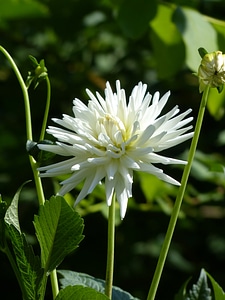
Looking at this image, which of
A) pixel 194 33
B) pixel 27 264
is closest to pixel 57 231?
pixel 27 264

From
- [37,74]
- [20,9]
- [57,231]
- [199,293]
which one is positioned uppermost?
[20,9]

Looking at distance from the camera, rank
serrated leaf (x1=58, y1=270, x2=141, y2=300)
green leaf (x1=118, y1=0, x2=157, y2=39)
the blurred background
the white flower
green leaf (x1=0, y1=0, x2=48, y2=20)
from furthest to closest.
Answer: green leaf (x1=0, y1=0, x2=48, y2=20), the blurred background, green leaf (x1=118, y1=0, x2=157, y2=39), serrated leaf (x1=58, y1=270, x2=141, y2=300), the white flower

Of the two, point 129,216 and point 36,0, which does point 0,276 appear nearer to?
point 129,216

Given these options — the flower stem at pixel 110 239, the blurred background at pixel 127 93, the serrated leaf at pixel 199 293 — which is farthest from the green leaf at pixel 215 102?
the flower stem at pixel 110 239

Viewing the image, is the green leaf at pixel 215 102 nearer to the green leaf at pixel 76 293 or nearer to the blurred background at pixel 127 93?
the blurred background at pixel 127 93

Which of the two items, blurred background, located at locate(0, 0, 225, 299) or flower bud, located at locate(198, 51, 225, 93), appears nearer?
flower bud, located at locate(198, 51, 225, 93)

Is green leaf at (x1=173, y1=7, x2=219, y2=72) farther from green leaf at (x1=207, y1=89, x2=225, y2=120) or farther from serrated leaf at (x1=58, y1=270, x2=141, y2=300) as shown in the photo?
serrated leaf at (x1=58, y1=270, x2=141, y2=300)

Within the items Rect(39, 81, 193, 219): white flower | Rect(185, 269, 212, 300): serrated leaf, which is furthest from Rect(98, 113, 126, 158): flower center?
Rect(185, 269, 212, 300): serrated leaf

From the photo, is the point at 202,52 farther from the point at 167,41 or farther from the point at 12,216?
the point at 167,41
